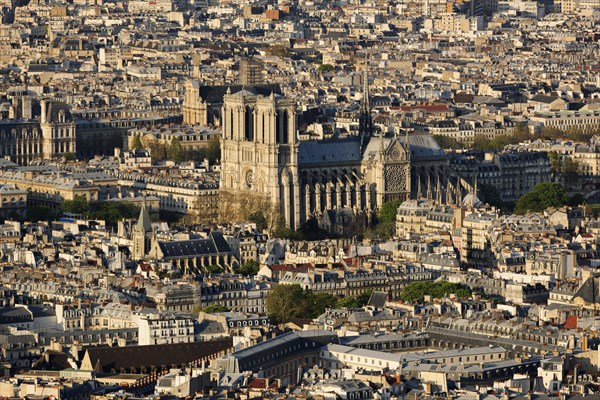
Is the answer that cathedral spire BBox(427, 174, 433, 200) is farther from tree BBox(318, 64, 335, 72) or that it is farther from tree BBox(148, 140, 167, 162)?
tree BBox(318, 64, 335, 72)

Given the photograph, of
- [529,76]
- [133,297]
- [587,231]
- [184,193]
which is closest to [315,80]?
[529,76]

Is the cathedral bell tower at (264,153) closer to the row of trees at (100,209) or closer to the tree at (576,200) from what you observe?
the row of trees at (100,209)

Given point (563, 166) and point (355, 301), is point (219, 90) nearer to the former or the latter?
point (563, 166)

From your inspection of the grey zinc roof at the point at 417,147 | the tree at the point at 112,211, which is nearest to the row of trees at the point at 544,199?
the grey zinc roof at the point at 417,147

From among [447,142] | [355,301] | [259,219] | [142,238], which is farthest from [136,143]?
[355,301]

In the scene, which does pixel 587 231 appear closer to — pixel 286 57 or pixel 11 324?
pixel 11 324
